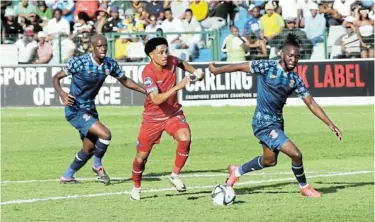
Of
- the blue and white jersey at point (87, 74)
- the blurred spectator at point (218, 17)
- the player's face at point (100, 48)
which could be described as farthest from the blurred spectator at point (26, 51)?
the player's face at point (100, 48)

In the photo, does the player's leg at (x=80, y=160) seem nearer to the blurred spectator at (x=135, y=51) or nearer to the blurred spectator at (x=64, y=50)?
the blurred spectator at (x=135, y=51)

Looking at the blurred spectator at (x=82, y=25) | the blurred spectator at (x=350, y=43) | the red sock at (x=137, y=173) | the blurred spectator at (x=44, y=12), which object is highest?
the blurred spectator at (x=44, y=12)

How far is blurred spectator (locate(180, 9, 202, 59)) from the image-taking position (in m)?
30.4

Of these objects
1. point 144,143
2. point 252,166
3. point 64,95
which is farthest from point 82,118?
point 252,166

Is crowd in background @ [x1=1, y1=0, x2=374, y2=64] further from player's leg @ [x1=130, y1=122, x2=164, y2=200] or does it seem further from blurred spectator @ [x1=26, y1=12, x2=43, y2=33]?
player's leg @ [x1=130, y1=122, x2=164, y2=200]

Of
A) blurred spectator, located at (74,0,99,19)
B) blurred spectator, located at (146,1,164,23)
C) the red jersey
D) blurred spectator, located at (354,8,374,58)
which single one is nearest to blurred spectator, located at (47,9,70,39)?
blurred spectator, located at (74,0,99,19)

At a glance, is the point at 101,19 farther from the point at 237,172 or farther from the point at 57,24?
the point at 237,172

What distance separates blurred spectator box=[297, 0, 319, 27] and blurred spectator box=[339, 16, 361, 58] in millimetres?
1290

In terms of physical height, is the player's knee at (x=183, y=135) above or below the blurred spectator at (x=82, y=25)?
below

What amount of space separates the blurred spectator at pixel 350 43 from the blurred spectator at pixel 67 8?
9.21 m

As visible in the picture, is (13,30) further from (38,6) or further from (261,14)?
(261,14)

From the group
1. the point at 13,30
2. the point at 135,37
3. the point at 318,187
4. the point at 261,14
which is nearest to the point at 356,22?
the point at 261,14

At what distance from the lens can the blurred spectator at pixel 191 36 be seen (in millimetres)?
30406

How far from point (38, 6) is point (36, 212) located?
22.8m
